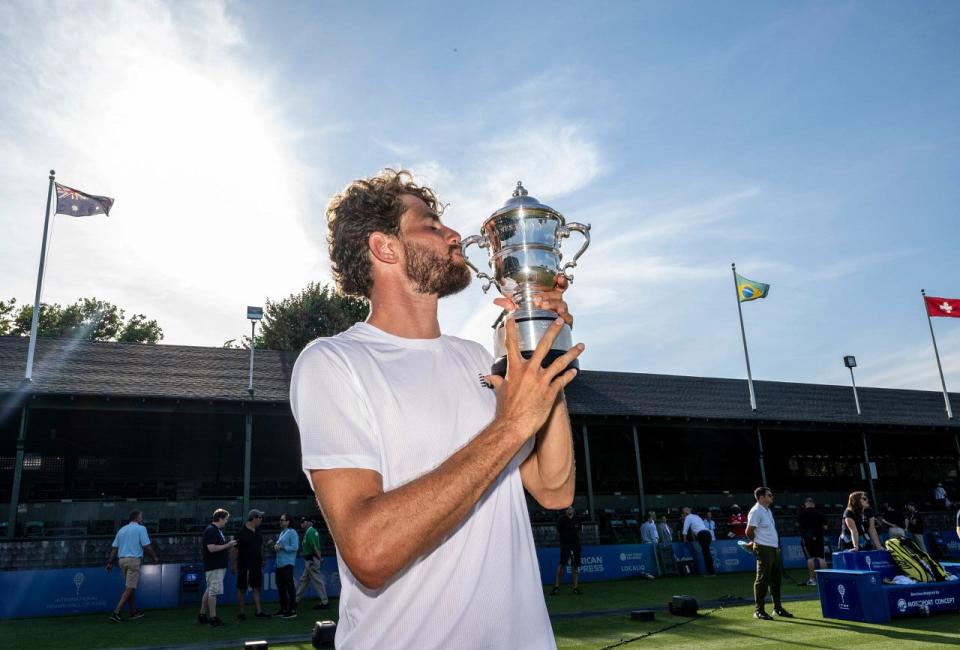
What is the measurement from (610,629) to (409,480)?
9211 mm

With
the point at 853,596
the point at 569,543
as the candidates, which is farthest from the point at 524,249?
the point at 569,543

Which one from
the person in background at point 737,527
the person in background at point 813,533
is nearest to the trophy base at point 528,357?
the person in background at point 813,533

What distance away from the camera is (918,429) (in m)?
28.3

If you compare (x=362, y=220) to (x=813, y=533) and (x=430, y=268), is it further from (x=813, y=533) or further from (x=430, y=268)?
(x=813, y=533)

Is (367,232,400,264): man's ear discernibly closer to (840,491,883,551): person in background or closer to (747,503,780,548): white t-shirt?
(747,503,780,548): white t-shirt

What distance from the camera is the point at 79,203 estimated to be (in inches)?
745

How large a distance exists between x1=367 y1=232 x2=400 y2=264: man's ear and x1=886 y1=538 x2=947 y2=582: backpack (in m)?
11.7

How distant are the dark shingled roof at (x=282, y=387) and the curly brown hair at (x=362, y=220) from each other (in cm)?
1829

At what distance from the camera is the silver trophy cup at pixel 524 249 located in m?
2.20

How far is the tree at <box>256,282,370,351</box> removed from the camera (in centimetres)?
4106

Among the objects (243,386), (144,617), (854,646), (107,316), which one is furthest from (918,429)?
(107,316)

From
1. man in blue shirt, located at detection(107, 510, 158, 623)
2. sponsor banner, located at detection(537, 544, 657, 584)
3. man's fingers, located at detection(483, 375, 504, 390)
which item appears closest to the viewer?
man's fingers, located at detection(483, 375, 504, 390)

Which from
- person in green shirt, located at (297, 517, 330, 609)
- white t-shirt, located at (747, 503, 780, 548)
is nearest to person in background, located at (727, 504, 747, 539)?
white t-shirt, located at (747, 503, 780, 548)

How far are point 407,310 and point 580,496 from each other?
84.4 feet
